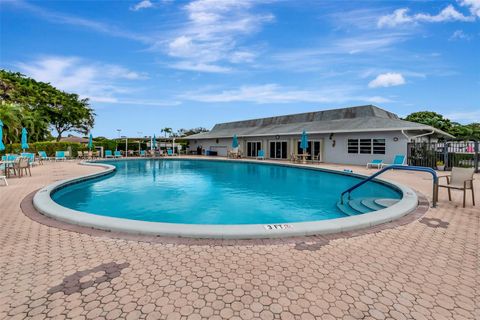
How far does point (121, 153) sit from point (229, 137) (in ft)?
41.4

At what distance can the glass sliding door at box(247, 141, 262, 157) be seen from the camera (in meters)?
25.6

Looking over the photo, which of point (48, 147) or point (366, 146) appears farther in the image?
point (48, 147)

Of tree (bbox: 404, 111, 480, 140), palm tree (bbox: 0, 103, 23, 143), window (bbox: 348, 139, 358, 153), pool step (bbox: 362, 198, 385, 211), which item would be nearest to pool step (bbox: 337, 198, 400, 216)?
pool step (bbox: 362, 198, 385, 211)

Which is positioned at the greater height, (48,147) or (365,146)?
(48,147)

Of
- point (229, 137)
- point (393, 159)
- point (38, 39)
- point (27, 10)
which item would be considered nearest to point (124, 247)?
point (27, 10)

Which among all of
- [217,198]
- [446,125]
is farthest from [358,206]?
[446,125]

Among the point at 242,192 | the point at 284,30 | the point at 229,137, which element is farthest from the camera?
the point at 229,137

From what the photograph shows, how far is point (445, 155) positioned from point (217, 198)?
43.6 feet

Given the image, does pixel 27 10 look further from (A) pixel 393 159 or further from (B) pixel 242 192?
(A) pixel 393 159

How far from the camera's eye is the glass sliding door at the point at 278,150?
2323 cm

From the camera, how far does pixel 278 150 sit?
23812 millimetres

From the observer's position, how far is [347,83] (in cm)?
2384

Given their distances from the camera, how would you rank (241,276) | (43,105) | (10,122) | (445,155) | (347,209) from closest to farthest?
(241,276)
(347,209)
(445,155)
(10,122)
(43,105)

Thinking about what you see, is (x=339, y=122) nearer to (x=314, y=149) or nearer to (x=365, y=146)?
(x=314, y=149)
